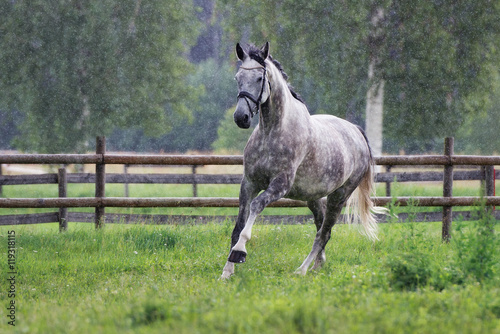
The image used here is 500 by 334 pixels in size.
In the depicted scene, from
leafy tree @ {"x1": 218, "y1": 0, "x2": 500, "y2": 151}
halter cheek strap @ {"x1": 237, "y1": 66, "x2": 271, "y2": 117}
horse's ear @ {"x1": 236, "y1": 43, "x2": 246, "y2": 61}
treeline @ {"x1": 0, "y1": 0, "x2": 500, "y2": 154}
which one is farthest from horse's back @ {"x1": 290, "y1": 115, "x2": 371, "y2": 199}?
leafy tree @ {"x1": 218, "y1": 0, "x2": 500, "y2": 151}

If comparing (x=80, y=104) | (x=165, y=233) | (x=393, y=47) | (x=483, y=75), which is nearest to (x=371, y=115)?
(x=393, y=47)

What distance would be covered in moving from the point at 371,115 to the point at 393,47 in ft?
7.46

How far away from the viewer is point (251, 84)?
16.7ft

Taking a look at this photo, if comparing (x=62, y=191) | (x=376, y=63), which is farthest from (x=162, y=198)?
(x=376, y=63)

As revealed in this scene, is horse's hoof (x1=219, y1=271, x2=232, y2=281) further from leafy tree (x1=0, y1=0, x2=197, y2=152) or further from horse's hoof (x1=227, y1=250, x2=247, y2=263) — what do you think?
leafy tree (x1=0, y1=0, x2=197, y2=152)

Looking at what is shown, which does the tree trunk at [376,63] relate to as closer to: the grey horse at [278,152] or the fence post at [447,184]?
the fence post at [447,184]

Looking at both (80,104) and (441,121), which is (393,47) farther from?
(80,104)

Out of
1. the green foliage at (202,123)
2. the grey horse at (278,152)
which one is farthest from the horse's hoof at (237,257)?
the green foliage at (202,123)

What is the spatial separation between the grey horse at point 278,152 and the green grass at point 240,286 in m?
0.58

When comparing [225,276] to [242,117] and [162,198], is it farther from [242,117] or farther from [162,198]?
[162,198]

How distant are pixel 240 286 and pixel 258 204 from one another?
104 centimetres

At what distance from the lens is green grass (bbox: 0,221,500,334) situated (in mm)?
3256

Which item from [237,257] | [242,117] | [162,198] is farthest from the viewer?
[162,198]

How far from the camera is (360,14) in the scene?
52.2ft
